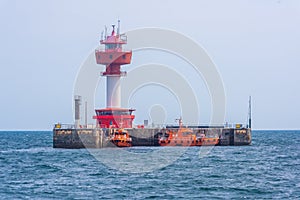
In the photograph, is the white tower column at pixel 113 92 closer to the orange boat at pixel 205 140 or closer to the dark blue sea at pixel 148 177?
the orange boat at pixel 205 140

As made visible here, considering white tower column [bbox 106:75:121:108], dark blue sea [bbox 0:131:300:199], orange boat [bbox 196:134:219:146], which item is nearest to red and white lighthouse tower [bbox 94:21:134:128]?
white tower column [bbox 106:75:121:108]

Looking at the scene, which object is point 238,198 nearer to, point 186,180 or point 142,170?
point 186,180

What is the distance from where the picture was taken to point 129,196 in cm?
3712

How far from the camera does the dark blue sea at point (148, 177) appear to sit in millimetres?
38062

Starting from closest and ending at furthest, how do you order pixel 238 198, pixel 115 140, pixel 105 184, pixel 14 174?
1. pixel 238 198
2. pixel 105 184
3. pixel 14 174
4. pixel 115 140

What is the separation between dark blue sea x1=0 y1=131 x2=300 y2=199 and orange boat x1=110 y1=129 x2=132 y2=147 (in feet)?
26.9

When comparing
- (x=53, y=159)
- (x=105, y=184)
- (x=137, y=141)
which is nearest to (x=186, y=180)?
(x=105, y=184)

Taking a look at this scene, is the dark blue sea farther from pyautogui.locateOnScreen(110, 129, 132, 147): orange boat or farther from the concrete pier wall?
pyautogui.locateOnScreen(110, 129, 132, 147): orange boat

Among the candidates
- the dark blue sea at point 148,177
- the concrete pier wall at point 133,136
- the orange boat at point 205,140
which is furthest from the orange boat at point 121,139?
the orange boat at point 205,140

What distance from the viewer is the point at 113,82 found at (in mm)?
84688

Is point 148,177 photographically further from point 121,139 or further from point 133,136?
point 133,136

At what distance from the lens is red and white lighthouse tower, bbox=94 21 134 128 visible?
82938mm

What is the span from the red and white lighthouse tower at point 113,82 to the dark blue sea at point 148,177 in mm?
14659

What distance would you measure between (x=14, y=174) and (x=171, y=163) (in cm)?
1554
